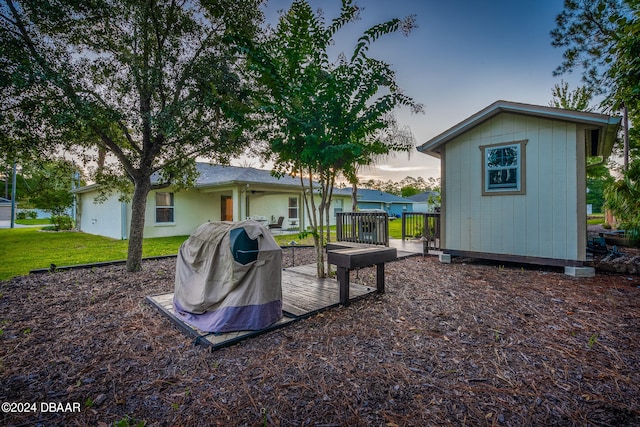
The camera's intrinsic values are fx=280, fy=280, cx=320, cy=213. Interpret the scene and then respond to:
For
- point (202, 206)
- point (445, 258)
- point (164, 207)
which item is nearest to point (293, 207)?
point (202, 206)

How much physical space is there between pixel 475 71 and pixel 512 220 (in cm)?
494

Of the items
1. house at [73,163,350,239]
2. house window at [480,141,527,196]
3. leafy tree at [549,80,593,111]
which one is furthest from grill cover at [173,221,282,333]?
leafy tree at [549,80,593,111]

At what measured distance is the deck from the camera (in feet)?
9.31

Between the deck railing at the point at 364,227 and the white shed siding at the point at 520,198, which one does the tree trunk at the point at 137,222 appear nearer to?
the deck railing at the point at 364,227

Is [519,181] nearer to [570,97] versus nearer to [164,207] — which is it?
[164,207]

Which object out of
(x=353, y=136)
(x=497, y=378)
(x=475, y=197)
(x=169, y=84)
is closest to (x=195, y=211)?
(x=169, y=84)

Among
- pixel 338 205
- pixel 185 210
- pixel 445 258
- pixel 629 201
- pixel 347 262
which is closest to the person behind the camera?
pixel 347 262

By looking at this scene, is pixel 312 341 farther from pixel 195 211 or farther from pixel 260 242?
pixel 195 211

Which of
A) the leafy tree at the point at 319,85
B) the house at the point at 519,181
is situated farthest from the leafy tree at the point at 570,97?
the leafy tree at the point at 319,85

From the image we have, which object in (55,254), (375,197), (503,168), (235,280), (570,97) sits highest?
(570,97)

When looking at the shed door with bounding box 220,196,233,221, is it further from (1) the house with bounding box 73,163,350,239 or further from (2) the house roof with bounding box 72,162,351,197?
(2) the house roof with bounding box 72,162,351,197

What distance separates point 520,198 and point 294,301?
5.08 meters

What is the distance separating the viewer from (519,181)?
5.75 m

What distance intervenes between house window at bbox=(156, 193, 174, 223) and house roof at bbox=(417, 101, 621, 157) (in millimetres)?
10969
